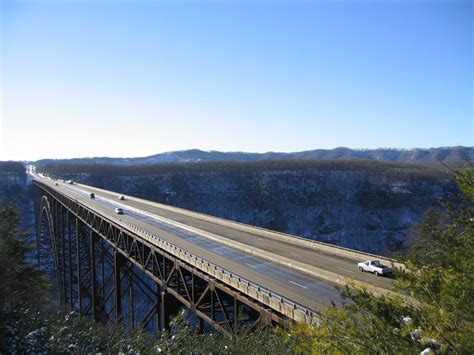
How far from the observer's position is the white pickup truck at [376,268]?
17.8 metres

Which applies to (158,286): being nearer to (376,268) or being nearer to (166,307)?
(166,307)

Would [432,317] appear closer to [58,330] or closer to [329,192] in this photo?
[58,330]

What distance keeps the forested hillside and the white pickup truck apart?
3857 inches

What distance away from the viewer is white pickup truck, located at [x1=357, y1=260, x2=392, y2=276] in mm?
17781

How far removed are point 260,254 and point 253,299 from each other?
737 cm

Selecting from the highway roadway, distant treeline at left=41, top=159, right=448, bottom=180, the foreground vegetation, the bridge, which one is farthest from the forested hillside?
the foreground vegetation

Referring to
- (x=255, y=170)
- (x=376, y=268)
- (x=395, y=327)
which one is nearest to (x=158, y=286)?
(x=376, y=268)

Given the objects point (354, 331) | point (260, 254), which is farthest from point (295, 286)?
point (354, 331)

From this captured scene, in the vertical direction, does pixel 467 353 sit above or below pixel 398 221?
above

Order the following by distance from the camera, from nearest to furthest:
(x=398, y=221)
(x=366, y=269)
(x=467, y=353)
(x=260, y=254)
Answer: (x=467, y=353) → (x=366, y=269) → (x=260, y=254) → (x=398, y=221)

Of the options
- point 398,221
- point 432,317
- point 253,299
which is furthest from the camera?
point 398,221

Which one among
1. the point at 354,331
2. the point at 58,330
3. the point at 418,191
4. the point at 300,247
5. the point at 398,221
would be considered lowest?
the point at 398,221

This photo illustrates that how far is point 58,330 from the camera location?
9898mm

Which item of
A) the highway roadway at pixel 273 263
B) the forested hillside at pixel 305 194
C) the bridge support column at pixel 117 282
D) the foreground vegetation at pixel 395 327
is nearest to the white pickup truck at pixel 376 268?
the highway roadway at pixel 273 263
